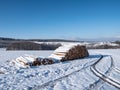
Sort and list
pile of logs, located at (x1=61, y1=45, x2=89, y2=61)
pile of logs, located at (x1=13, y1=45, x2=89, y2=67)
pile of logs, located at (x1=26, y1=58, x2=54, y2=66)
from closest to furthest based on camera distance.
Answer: pile of logs, located at (x1=26, y1=58, x2=54, y2=66), pile of logs, located at (x1=13, y1=45, x2=89, y2=67), pile of logs, located at (x1=61, y1=45, x2=89, y2=61)

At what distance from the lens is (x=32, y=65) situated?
703 inches

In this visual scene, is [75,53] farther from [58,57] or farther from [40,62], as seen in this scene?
[40,62]

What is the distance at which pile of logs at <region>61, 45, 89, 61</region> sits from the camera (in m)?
23.0

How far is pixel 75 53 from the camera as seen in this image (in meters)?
24.9

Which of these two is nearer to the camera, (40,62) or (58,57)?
(40,62)

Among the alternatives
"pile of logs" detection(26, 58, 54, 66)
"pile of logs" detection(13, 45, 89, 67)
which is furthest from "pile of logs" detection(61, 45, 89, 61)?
"pile of logs" detection(26, 58, 54, 66)

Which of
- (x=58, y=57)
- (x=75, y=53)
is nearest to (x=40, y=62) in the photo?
(x=58, y=57)

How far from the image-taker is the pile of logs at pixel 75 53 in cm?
2301

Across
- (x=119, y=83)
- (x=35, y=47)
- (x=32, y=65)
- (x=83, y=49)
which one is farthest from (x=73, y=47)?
(x=35, y=47)

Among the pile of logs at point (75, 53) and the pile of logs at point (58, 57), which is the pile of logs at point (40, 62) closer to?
the pile of logs at point (58, 57)

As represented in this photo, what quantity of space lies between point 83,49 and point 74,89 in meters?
18.4

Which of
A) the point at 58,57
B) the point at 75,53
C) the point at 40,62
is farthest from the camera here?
the point at 75,53

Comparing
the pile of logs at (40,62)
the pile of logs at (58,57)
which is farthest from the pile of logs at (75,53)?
the pile of logs at (40,62)

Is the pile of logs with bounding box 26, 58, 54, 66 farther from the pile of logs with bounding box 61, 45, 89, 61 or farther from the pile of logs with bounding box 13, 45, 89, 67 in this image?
the pile of logs with bounding box 61, 45, 89, 61
